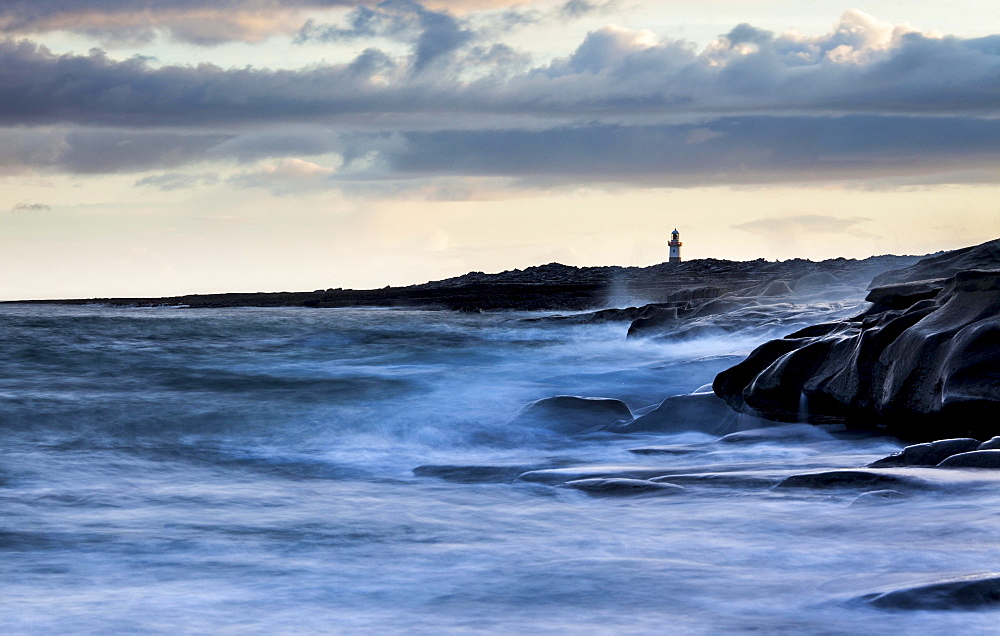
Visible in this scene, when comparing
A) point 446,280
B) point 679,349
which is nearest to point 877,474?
point 679,349

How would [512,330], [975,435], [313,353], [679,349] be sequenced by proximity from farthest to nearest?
1. [512,330]
2. [313,353]
3. [679,349]
4. [975,435]

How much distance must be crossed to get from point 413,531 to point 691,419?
4.12 metres

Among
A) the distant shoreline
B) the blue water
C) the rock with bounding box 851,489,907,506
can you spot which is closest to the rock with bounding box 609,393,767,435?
the blue water

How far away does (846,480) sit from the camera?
5551 millimetres

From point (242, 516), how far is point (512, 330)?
69.0 feet

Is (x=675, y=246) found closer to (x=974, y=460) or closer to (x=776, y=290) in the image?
(x=776, y=290)

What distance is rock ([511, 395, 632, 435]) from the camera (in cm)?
937

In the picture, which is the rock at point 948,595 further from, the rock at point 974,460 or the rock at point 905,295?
the rock at point 905,295

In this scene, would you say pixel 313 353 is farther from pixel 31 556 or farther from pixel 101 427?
pixel 31 556

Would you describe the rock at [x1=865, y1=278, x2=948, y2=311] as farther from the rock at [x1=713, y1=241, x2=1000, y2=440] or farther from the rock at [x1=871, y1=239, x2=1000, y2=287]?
the rock at [x1=871, y1=239, x2=1000, y2=287]

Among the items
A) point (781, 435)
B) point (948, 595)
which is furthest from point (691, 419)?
point (948, 595)

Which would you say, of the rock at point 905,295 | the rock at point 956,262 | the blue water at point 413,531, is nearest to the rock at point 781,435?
the blue water at point 413,531

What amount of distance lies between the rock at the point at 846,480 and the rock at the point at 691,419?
9.74 ft

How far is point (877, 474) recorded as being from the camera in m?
5.41
